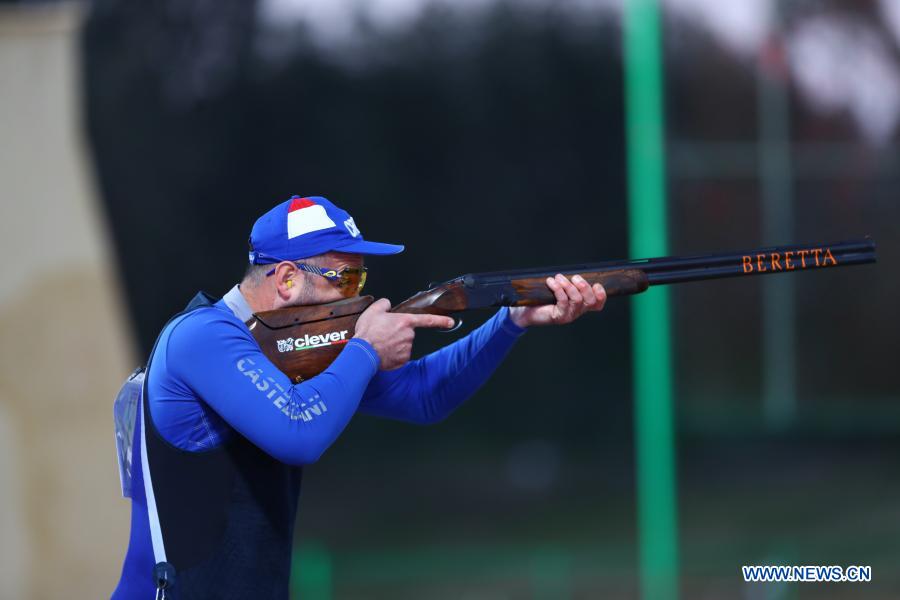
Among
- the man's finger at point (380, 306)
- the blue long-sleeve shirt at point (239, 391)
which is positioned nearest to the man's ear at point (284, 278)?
the blue long-sleeve shirt at point (239, 391)

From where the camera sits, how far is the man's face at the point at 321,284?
2797 millimetres

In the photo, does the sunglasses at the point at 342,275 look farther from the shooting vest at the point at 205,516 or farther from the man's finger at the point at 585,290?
the man's finger at the point at 585,290

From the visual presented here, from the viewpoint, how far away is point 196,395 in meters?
2.56

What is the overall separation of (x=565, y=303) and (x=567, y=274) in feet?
0.27

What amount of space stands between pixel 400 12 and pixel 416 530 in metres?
5.01

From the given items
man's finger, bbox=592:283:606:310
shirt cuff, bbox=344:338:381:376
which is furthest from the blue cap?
man's finger, bbox=592:283:606:310

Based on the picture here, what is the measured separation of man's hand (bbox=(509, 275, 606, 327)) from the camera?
3.09 metres

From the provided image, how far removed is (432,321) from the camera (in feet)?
9.43

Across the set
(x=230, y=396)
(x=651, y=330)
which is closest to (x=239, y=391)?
(x=230, y=396)

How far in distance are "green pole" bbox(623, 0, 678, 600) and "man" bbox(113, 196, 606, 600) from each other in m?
3.27

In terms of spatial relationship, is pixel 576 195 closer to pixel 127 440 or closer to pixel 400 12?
pixel 400 12

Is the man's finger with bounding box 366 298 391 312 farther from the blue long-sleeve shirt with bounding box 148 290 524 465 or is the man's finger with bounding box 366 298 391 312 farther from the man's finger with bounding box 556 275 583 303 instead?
the man's finger with bounding box 556 275 583 303

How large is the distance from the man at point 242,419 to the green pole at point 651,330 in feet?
10.7

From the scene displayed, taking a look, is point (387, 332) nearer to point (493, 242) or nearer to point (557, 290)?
point (557, 290)
